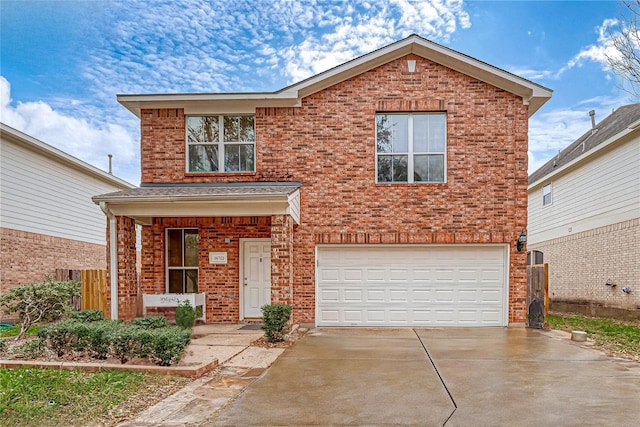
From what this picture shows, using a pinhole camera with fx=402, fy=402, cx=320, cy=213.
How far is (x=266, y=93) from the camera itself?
10.0 metres

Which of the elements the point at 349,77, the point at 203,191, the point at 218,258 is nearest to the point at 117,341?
the point at 203,191

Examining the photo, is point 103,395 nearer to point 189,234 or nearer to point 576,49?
point 189,234

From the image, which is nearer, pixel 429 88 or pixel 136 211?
pixel 136 211

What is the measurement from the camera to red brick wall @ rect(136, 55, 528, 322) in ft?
32.5

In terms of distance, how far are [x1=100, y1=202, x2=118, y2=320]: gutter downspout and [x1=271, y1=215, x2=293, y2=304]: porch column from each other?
3624 mm

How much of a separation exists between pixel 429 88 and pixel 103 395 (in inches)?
363

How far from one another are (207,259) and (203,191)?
6.78 ft

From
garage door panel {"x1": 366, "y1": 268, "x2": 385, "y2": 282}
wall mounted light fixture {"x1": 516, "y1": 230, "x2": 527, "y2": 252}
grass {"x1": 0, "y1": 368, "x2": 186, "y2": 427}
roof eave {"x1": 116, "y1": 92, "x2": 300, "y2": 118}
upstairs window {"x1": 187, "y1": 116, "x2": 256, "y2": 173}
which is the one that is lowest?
grass {"x1": 0, "y1": 368, "x2": 186, "y2": 427}

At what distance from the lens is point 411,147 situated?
33.0 ft

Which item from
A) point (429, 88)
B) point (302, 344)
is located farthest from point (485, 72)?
point (302, 344)

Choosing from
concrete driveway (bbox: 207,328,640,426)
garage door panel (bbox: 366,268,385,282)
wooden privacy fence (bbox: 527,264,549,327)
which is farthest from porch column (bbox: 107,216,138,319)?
wooden privacy fence (bbox: 527,264,549,327)

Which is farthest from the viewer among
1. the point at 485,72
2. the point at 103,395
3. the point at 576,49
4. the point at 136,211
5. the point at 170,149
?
the point at 576,49

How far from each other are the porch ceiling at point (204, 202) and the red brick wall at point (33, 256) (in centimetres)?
439

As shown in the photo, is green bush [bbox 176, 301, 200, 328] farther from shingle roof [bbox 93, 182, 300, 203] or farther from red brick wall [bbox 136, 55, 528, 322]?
red brick wall [bbox 136, 55, 528, 322]
